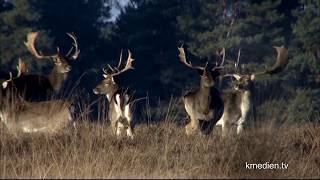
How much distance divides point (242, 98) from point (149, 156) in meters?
6.51

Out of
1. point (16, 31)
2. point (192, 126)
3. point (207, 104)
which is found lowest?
point (192, 126)

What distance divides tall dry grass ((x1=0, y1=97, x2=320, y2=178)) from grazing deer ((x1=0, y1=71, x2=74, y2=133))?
193 centimetres

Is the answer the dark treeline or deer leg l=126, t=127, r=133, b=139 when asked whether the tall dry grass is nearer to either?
deer leg l=126, t=127, r=133, b=139

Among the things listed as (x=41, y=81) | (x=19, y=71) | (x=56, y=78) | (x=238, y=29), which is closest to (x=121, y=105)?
(x=19, y=71)

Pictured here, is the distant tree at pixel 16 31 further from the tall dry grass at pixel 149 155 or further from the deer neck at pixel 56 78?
the tall dry grass at pixel 149 155

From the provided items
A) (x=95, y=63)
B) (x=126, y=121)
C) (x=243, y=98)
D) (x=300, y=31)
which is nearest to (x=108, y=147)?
(x=126, y=121)

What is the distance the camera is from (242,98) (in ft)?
58.3

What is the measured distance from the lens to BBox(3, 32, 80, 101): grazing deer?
17797 mm

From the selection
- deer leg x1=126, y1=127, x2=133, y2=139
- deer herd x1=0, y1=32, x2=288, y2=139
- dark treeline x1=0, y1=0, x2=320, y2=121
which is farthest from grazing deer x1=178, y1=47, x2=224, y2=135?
dark treeline x1=0, y1=0, x2=320, y2=121

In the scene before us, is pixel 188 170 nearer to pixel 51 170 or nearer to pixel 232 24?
pixel 51 170

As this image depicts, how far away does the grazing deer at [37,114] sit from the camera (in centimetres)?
1469

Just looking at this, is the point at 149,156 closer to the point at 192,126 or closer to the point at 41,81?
the point at 192,126

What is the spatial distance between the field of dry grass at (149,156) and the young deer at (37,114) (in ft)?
6.44

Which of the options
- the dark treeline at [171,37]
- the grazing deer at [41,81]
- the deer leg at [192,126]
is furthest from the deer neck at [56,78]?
the dark treeline at [171,37]
